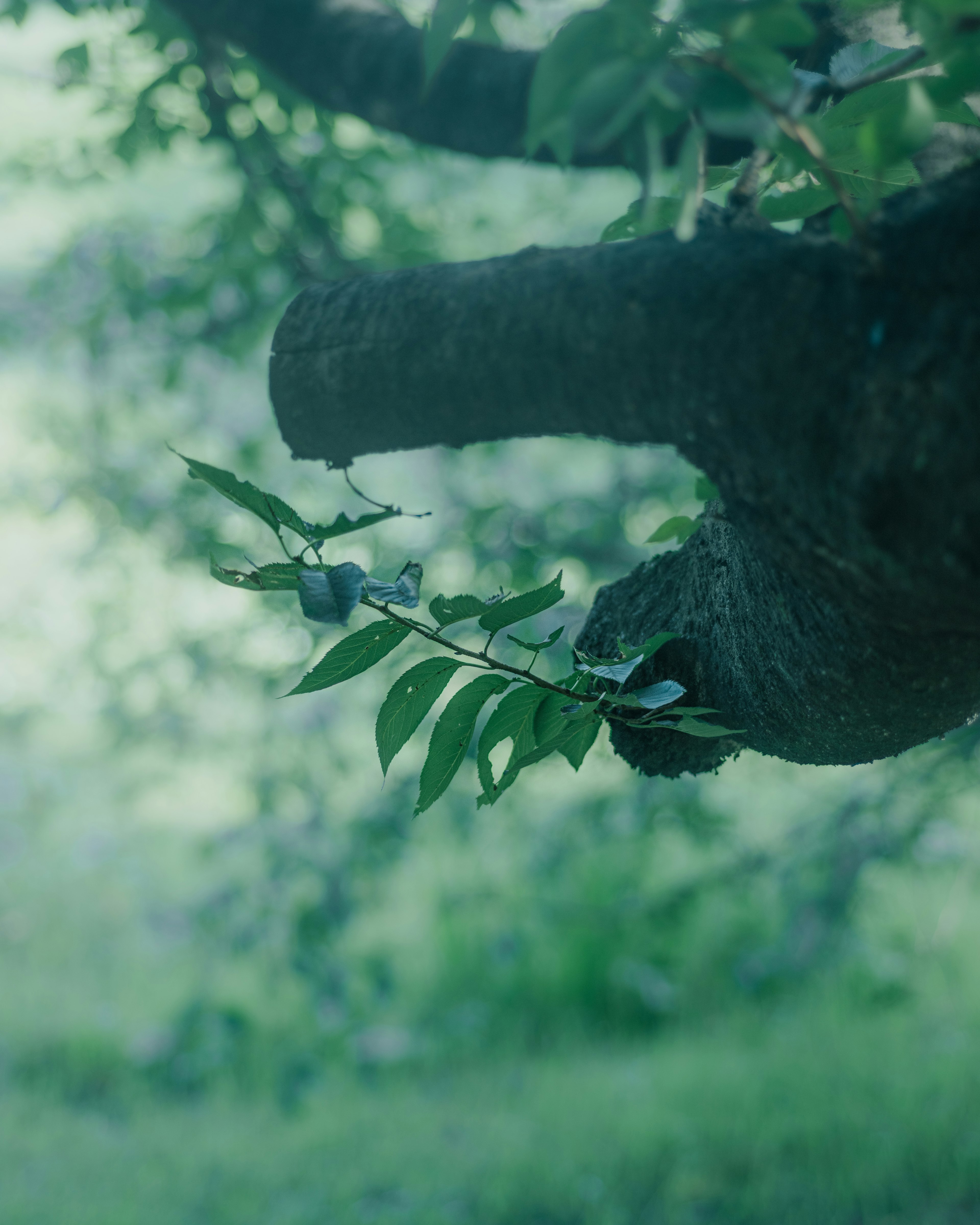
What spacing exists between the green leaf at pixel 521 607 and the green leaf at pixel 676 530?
19cm

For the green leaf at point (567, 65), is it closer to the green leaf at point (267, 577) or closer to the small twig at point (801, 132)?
the small twig at point (801, 132)

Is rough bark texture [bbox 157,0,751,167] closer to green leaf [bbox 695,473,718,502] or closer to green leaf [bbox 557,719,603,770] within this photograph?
green leaf [bbox 695,473,718,502]

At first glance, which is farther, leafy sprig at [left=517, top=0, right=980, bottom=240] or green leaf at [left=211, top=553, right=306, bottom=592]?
green leaf at [left=211, top=553, right=306, bottom=592]

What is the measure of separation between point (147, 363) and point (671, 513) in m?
1.40

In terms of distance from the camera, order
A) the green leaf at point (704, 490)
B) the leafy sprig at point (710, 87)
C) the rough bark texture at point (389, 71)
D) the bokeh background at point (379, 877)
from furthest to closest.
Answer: the bokeh background at point (379, 877) → the rough bark texture at point (389, 71) → the green leaf at point (704, 490) → the leafy sprig at point (710, 87)

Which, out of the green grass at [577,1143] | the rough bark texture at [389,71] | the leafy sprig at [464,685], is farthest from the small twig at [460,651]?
the green grass at [577,1143]

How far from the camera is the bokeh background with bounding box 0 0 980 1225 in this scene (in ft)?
5.96

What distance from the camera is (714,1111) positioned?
2303 mm

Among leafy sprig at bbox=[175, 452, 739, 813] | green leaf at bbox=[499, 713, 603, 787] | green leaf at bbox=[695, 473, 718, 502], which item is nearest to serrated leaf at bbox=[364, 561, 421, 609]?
leafy sprig at bbox=[175, 452, 739, 813]

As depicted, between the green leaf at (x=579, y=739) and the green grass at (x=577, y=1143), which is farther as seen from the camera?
the green grass at (x=577, y=1143)

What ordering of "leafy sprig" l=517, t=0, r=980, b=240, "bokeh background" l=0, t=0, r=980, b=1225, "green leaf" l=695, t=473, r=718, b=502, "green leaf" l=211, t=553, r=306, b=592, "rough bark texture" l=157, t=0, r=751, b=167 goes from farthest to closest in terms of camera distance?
1. "bokeh background" l=0, t=0, r=980, b=1225
2. "rough bark texture" l=157, t=0, r=751, b=167
3. "green leaf" l=695, t=473, r=718, b=502
4. "green leaf" l=211, t=553, r=306, b=592
5. "leafy sprig" l=517, t=0, r=980, b=240

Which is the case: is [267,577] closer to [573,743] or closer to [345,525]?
[345,525]

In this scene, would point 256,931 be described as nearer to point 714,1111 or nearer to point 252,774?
point 252,774

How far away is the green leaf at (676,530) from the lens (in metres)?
0.67
